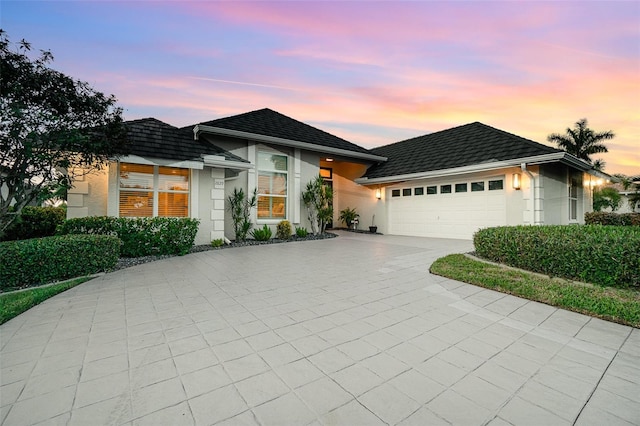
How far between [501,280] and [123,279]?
655 centimetres

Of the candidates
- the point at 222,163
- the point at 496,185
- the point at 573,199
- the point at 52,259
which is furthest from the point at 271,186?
the point at 573,199

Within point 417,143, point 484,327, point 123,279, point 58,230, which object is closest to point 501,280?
point 484,327

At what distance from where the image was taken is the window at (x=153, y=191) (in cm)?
771

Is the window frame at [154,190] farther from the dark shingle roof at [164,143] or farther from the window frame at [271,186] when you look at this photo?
the window frame at [271,186]

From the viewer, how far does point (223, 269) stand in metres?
5.52

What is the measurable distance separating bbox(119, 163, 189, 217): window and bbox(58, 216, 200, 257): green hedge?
124 centimetres

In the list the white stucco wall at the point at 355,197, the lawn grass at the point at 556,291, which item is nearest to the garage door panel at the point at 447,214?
the white stucco wall at the point at 355,197

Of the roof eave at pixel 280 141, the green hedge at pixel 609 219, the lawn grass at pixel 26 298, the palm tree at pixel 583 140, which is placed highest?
the palm tree at pixel 583 140

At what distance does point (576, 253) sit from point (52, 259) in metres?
9.04

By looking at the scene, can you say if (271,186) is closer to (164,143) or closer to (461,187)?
(164,143)

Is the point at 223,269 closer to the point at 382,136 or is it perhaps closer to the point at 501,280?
the point at 501,280

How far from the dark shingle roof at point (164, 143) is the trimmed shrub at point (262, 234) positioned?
2.62 metres

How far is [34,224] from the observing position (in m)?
10.1

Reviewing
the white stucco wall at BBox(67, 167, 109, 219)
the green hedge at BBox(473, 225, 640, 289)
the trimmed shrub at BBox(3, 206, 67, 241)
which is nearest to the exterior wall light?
the green hedge at BBox(473, 225, 640, 289)
